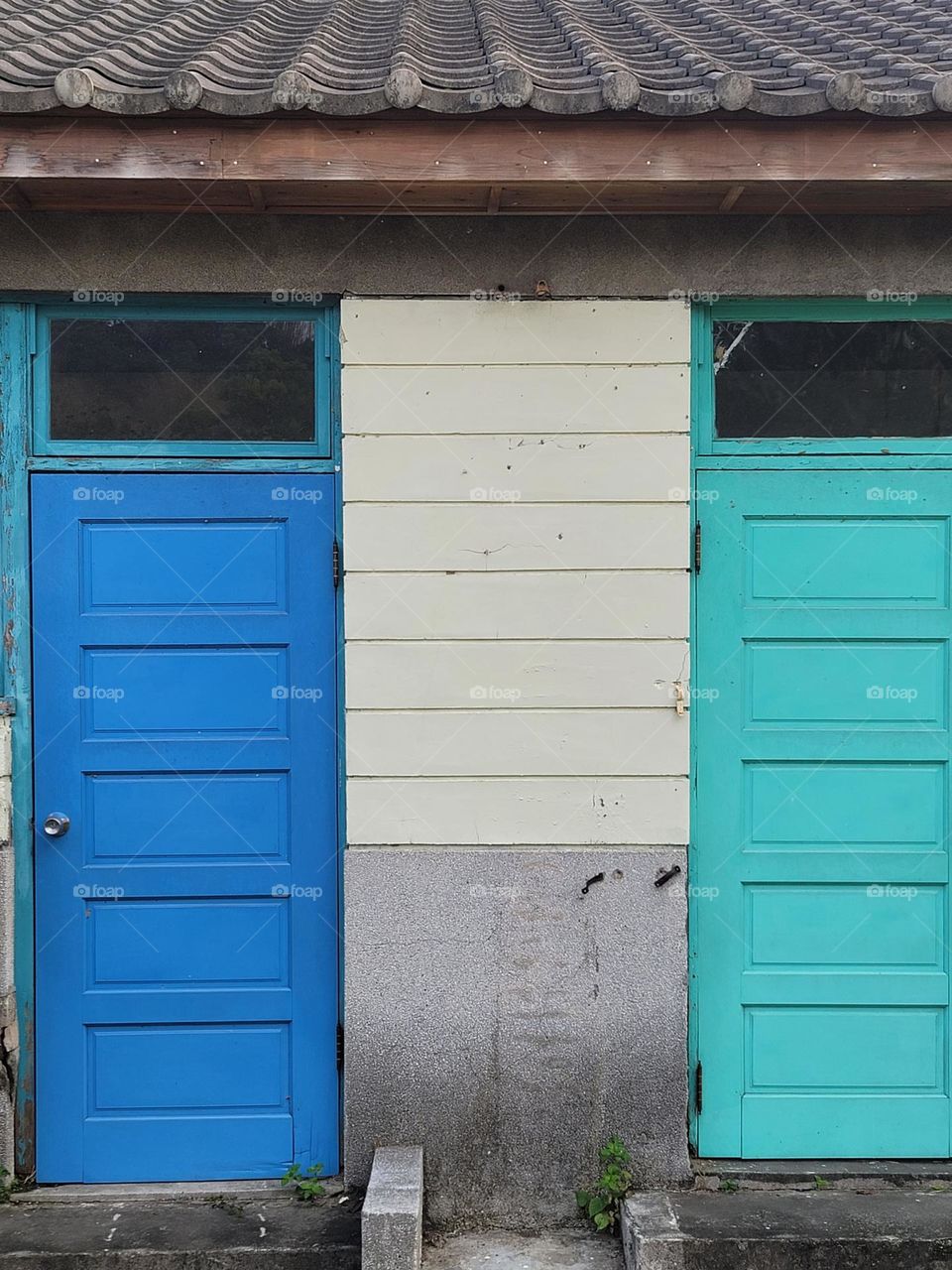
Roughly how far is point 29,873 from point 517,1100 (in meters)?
1.97

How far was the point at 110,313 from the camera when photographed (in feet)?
12.8

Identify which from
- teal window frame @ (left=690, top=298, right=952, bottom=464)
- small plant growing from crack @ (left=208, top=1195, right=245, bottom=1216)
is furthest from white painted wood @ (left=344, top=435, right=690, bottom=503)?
small plant growing from crack @ (left=208, top=1195, right=245, bottom=1216)

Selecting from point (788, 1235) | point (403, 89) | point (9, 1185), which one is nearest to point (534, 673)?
point (403, 89)

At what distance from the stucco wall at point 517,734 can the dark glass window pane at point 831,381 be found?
0.26m

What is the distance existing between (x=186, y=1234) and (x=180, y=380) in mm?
2990

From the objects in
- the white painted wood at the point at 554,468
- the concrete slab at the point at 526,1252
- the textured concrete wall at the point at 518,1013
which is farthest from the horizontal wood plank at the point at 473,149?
the concrete slab at the point at 526,1252

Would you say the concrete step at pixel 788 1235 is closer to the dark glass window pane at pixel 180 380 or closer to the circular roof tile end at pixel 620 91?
the dark glass window pane at pixel 180 380

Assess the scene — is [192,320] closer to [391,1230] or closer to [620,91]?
[620,91]

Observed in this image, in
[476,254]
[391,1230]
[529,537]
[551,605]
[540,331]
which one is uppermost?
[476,254]

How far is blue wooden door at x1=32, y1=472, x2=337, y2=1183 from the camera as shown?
153 inches

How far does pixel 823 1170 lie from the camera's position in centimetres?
389

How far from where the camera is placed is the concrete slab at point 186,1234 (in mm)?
3453

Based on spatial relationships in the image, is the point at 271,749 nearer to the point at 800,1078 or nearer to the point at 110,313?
the point at 110,313

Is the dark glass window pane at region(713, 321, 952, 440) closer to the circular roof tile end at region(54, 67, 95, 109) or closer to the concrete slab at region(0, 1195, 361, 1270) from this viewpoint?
the circular roof tile end at region(54, 67, 95, 109)
